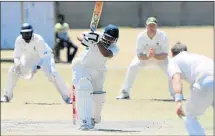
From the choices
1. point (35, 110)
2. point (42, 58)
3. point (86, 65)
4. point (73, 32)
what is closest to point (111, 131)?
point (86, 65)

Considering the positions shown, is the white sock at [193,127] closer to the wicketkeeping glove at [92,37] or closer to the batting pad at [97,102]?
the wicketkeeping glove at [92,37]

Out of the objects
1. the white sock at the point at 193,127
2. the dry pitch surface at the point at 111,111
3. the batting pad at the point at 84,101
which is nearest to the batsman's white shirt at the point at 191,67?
the white sock at the point at 193,127

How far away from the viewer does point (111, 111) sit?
1355 centimetres

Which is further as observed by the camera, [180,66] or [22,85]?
[22,85]

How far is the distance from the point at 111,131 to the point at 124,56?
47.2 feet

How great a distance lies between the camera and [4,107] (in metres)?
14.2

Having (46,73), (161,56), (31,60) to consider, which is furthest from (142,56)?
(31,60)

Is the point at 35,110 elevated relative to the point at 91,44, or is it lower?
lower

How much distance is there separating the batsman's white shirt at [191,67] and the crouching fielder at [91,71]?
73.7 inches

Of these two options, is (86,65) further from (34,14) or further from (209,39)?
(209,39)

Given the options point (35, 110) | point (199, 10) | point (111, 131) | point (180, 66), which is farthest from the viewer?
point (199, 10)

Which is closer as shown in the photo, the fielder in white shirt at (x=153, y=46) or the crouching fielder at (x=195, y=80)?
the crouching fielder at (x=195, y=80)

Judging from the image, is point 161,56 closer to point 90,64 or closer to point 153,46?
point 153,46

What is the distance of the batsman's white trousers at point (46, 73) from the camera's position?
1499cm
